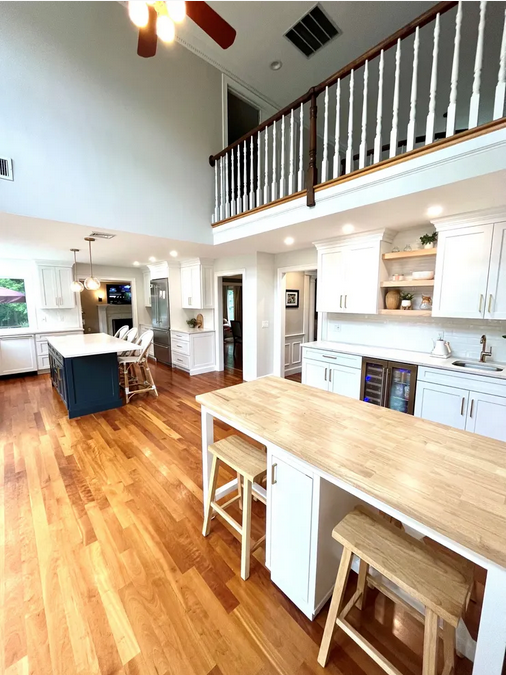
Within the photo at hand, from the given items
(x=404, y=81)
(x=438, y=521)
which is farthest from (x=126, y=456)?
(x=404, y=81)

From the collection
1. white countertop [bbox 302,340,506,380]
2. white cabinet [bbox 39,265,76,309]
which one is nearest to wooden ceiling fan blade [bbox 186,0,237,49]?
white countertop [bbox 302,340,506,380]

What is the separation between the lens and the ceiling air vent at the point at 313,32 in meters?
3.07

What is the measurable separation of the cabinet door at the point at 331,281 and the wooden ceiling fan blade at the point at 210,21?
253cm

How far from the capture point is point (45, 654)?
4.19ft

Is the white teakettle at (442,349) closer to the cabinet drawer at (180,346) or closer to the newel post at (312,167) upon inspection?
the newel post at (312,167)

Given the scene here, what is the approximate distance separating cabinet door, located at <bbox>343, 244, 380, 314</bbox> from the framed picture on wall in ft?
6.44

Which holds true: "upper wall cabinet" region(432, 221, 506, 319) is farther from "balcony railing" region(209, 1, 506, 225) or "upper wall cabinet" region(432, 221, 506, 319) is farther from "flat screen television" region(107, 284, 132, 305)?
"flat screen television" region(107, 284, 132, 305)

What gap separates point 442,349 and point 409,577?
2818mm

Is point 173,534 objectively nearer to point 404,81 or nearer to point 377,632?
point 377,632

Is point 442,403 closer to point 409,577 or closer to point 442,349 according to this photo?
point 442,349

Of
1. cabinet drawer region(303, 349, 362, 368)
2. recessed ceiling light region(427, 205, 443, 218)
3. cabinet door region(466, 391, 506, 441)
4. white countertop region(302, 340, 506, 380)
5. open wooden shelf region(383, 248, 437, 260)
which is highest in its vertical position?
recessed ceiling light region(427, 205, 443, 218)

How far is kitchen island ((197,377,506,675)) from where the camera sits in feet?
2.58

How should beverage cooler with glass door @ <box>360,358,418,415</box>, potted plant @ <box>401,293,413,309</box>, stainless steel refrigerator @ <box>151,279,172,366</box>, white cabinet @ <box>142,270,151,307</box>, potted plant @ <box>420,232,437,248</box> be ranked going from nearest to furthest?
1. beverage cooler with glass door @ <box>360,358,418,415</box>
2. potted plant @ <box>420,232,437,248</box>
3. potted plant @ <box>401,293,413,309</box>
4. stainless steel refrigerator @ <box>151,279,172,366</box>
5. white cabinet @ <box>142,270,151,307</box>

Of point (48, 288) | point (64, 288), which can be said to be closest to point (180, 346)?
point (64, 288)
